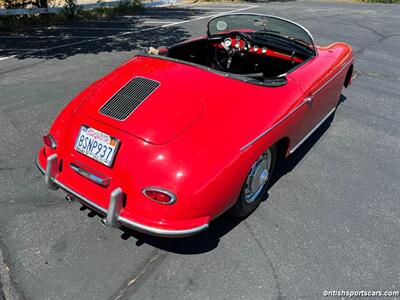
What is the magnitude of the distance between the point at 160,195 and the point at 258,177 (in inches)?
41.6

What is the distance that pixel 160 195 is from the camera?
7.54 feet

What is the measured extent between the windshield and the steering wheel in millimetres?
346

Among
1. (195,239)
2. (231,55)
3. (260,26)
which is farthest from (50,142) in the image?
(260,26)

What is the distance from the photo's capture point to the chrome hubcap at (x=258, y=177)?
9.54 feet

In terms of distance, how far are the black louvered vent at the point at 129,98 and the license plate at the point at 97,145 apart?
0.19m

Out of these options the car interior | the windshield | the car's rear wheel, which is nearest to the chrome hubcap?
the car's rear wheel

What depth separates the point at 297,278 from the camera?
2545mm

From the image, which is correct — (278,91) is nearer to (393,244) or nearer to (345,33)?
(393,244)

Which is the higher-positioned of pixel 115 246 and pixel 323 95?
pixel 323 95

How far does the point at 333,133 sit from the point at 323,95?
41.6 inches

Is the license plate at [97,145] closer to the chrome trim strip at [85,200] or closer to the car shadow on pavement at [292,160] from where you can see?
the chrome trim strip at [85,200]

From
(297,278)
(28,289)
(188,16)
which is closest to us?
(28,289)

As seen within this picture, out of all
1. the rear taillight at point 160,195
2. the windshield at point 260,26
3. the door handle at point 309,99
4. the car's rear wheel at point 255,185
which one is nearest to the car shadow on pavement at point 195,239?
the car's rear wheel at point 255,185

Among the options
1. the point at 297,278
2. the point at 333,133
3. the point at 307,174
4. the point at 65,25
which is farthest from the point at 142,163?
the point at 65,25
